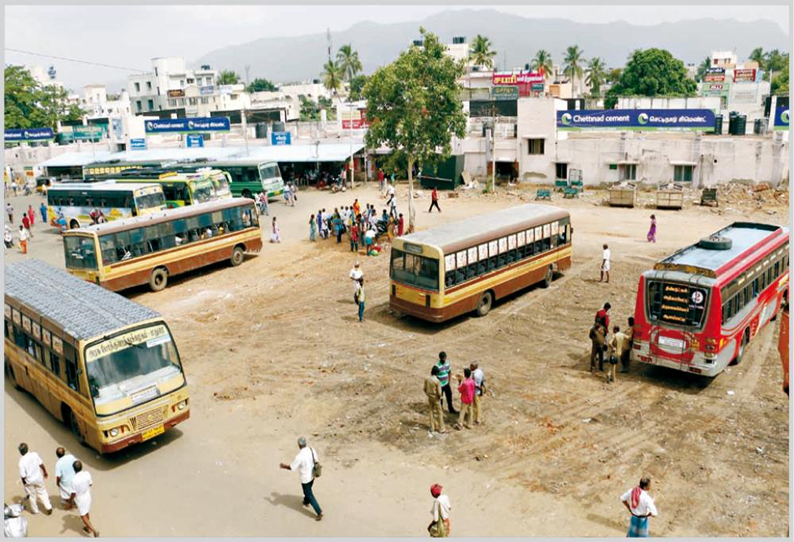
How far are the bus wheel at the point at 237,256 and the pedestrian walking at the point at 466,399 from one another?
1610 centimetres

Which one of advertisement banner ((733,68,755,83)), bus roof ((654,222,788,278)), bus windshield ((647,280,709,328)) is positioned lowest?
bus windshield ((647,280,709,328))

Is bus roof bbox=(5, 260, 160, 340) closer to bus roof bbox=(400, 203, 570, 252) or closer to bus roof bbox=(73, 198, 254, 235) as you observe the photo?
bus roof bbox=(73, 198, 254, 235)

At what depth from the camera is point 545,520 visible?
33.2 feet

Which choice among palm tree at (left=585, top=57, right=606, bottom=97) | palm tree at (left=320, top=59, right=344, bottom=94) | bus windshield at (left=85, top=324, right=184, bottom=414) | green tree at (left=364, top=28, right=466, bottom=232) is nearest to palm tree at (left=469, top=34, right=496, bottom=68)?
palm tree at (left=585, top=57, right=606, bottom=97)

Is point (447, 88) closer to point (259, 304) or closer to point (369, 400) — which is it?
point (259, 304)

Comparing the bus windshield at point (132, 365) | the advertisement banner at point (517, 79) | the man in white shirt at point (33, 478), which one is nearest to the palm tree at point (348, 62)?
the advertisement banner at point (517, 79)

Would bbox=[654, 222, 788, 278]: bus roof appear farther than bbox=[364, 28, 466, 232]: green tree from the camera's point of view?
No

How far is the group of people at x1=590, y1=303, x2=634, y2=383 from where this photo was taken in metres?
14.9

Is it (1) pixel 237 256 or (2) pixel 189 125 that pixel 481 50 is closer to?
(2) pixel 189 125

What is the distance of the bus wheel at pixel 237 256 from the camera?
1051 inches

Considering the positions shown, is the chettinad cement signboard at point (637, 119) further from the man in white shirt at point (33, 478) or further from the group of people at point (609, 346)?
the man in white shirt at point (33, 478)

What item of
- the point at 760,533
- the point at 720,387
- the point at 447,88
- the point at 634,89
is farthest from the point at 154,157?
the point at 634,89

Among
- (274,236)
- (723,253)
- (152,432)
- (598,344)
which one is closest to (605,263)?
(723,253)

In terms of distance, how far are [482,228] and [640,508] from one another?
11.6 meters
